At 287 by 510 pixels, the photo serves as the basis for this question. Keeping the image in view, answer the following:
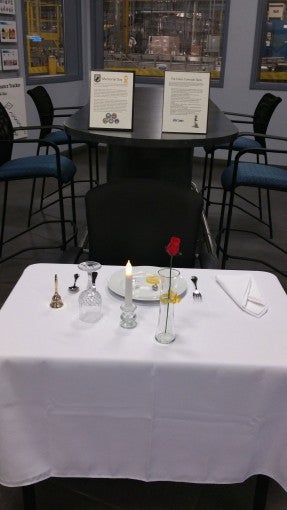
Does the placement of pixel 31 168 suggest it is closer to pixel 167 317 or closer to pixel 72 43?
pixel 167 317

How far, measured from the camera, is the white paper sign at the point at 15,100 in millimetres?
4336

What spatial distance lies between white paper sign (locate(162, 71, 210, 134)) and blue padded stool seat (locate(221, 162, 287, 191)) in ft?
2.01

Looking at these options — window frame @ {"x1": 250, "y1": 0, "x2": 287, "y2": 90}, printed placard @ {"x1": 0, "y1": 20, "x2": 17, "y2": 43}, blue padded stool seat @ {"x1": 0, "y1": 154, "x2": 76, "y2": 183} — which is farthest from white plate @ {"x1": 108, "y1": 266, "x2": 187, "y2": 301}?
window frame @ {"x1": 250, "y1": 0, "x2": 287, "y2": 90}

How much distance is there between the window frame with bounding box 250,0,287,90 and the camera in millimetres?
4641

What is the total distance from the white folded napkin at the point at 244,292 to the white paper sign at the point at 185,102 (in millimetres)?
912

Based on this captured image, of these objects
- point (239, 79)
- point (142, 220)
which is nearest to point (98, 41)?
point (239, 79)

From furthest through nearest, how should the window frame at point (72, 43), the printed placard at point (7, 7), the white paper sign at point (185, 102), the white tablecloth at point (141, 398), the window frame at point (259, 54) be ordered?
the window frame at point (72, 43) → the window frame at point (259, 54) → the printed placard at point (7, 7) → the white paper sign at point (185, 102) → the white tablecloth at point (141, 398)

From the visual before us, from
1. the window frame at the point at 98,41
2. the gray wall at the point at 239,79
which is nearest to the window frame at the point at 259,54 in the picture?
the gray wall at the point at 239,79

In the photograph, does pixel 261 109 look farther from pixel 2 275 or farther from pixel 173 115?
pixel 2 275

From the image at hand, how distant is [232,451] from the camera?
102 centimetres

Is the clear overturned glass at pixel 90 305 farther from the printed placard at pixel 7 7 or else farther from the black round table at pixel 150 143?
the printed placard at pixel 7 7

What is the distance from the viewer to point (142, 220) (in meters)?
1.61

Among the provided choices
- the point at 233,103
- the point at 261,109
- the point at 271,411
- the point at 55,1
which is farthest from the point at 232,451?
the point at 55,1

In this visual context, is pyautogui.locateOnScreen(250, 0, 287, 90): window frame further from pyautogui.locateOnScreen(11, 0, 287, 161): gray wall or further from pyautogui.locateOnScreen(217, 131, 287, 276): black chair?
pyautogui.locateOnScreen(217, 131, 287, 276): black chair
